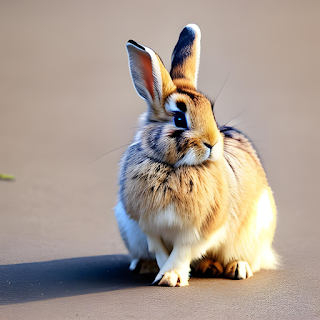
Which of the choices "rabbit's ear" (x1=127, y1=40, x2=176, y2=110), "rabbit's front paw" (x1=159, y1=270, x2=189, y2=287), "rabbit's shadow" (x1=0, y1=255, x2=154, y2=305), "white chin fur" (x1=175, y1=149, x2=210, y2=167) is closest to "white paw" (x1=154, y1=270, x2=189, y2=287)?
"rabbit's front paw" (x1=159, y1=270, x2=189, y2=287)

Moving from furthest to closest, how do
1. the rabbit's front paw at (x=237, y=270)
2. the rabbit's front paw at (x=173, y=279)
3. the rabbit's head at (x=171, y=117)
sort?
the rabbit's front paw at (x=237, y=270) → the rabbit's front paw at (x=173, y=279) → the rabbit's head at (x=171, y=117)

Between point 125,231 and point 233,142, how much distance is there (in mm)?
833

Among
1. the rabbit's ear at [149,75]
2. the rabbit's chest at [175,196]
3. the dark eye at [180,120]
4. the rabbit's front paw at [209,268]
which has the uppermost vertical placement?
the rabbit's ear at [149,75]

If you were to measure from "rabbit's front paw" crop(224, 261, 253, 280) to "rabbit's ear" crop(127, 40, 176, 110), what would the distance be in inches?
40.2

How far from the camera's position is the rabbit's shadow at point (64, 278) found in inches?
108

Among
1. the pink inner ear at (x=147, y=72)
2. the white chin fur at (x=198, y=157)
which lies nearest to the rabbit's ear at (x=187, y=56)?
the pink inner ear at (x=147, y=72)

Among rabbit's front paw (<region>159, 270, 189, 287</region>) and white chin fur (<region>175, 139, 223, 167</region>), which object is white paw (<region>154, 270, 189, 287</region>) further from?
white chin fur (<region>175, 139, 223, 167</region>)

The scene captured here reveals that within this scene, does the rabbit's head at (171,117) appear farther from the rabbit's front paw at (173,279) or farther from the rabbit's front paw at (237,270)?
the rabbit's front paw at (237,270)

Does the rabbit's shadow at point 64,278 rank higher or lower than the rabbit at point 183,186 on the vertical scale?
lower

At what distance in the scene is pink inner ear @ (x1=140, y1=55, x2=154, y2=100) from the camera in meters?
2.82

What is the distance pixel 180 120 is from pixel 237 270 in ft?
3.15

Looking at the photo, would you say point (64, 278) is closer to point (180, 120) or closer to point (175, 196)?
point (175, 196)

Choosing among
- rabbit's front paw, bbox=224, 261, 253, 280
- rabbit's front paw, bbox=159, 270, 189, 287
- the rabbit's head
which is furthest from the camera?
rabbit's front paw, bbox=224, 261, 253, 280

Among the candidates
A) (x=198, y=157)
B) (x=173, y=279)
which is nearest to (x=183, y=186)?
(x=198, y=157)
